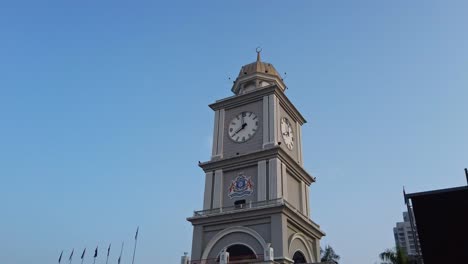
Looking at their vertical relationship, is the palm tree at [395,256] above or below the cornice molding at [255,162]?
below

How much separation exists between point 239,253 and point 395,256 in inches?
536

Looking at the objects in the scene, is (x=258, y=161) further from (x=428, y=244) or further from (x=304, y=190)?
(x=428, y=244)

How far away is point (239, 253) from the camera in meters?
29.5

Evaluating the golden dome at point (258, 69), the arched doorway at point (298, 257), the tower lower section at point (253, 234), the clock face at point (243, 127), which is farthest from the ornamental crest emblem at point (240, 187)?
the golden dome at point (258, 69)

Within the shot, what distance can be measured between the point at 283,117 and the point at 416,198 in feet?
74.8

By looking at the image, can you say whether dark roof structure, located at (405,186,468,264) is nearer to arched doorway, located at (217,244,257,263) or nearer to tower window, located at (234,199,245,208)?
arched doorway, located at (217,244,257,263)

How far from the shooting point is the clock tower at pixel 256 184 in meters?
29.0

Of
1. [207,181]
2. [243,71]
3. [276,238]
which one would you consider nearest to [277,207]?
[276,238]

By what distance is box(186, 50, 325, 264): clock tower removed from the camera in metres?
29.0

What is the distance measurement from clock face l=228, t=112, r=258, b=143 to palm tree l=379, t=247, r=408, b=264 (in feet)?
48.1

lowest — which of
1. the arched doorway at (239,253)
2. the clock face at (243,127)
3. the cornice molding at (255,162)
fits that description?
the arched doorway at (239,253)

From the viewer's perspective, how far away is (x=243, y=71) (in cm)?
3875

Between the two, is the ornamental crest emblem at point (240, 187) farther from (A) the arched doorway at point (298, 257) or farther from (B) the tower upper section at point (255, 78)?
(B) the tower upper section at point (255, 78)

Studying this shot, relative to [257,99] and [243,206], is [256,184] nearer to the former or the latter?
[243,206]
